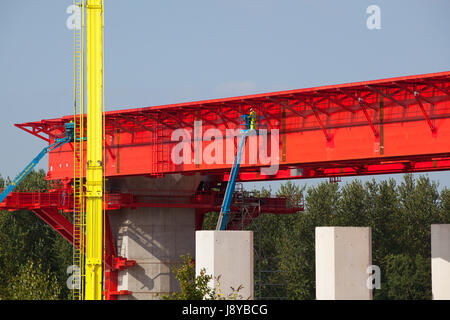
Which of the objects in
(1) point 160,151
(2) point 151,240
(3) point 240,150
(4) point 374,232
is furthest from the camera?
(4) point 374,232

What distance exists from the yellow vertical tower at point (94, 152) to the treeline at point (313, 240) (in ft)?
140

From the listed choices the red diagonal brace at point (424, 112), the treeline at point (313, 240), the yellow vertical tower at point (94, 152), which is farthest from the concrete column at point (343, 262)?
the treeline at point (313, 240)

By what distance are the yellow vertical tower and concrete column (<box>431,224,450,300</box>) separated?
1558 cm

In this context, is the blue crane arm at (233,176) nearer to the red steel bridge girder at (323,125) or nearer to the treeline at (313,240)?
the red steel bridge girder at (323,125)

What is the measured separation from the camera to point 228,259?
112ft

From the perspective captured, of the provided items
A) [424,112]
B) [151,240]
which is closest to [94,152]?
[151,240]

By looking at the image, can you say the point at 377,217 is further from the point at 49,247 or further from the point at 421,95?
the point at 421,95

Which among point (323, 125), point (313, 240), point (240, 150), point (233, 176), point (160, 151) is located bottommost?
point (313, 240)

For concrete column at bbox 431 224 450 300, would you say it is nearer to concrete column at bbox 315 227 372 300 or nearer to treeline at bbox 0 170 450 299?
concrete column at bbox 315 227 372 300

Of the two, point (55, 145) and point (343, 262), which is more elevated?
point (55, 145)

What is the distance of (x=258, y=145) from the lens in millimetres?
40625

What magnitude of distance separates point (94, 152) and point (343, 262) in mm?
12230

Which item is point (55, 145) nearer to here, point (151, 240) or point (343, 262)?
point (151, 240)

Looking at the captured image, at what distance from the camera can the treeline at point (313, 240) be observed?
81.2 meters
